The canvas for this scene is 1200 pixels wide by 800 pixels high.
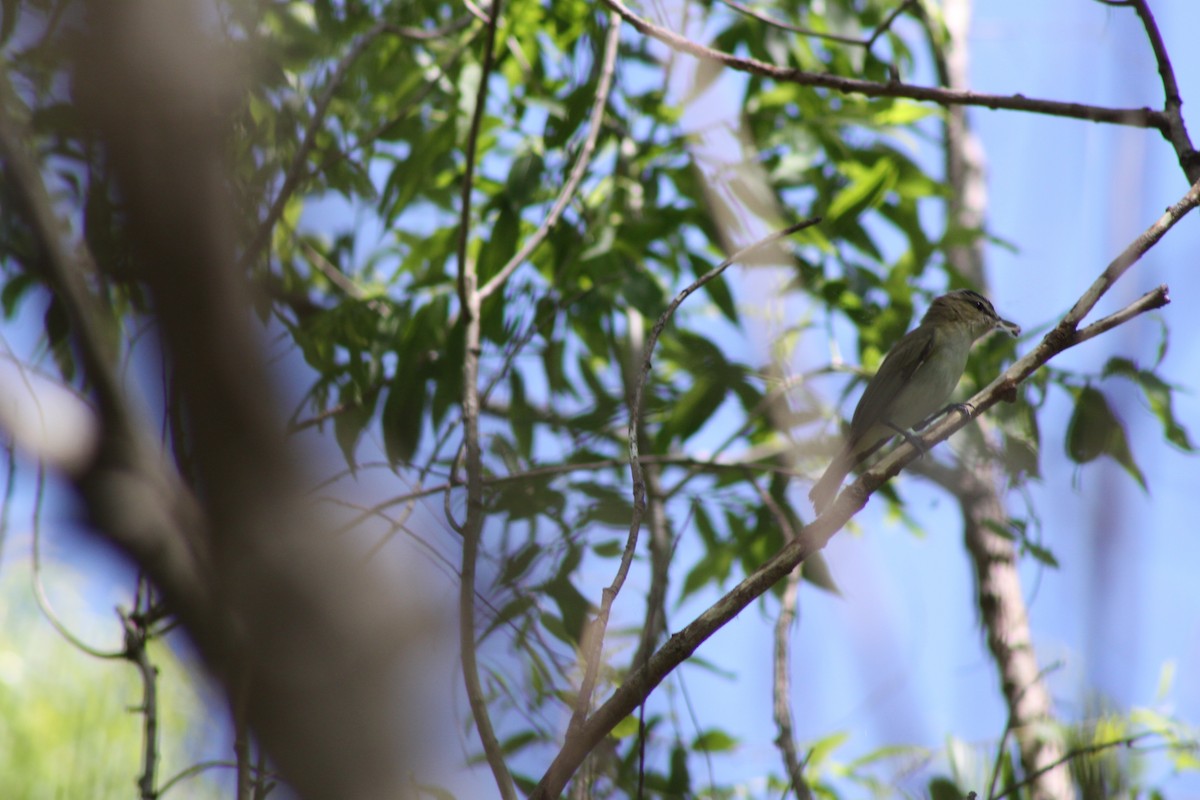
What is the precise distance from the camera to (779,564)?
1987mm

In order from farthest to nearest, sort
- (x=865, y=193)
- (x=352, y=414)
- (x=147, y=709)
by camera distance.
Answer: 1. (x=865, y=193)
2. (x=352, y=414)
3. (x=147, y=709)

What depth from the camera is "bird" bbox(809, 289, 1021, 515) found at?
4273 millimetres

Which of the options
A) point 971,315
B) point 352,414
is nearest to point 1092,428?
point 971,315

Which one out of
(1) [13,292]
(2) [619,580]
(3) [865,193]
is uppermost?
(3) [865,193]

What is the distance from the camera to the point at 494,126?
14.6 feet

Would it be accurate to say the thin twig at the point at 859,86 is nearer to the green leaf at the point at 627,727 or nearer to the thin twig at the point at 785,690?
the thin twig at the point at 785,690

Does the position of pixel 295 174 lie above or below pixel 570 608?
above

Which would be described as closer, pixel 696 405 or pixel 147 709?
pixel 147 709

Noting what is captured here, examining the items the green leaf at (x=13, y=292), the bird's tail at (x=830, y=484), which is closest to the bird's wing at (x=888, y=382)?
the bird's tail at (x=830, y=484)

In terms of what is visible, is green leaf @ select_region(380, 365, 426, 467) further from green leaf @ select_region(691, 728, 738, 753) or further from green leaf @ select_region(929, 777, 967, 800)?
green leaf @ select_region(929, 777, 967, 800)

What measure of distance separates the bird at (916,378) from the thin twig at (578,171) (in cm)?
148

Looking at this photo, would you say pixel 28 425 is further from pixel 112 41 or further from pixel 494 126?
pixel 494 126

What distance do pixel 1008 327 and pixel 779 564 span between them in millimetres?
3016

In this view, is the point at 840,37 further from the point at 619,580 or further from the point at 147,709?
the point at 147,709
